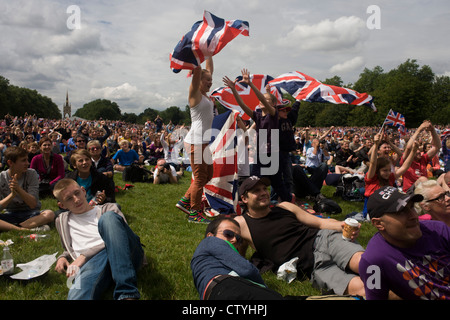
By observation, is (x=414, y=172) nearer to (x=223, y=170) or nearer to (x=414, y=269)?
(x=223, y=170)

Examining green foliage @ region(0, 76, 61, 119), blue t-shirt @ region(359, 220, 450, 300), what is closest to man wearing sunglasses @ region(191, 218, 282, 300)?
blue t-shirt @ region(359, 220, 450, 300)

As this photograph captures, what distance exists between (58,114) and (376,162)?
12335cm

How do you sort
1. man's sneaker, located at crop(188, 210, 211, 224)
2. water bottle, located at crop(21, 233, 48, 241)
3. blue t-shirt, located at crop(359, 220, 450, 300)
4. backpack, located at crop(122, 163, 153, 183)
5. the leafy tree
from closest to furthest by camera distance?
blue t-shirt, located at crop(359, 220, 450, 300) → water bottle, located at crop(21, 233, 48, 241) → man's sneaker, located at crop(188, 210, 211, 224) → backpack, located at crop(122, 163, 153, 183) → the leafy tree

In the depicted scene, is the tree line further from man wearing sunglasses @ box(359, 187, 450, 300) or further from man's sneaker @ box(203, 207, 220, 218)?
man wearing sunglasses @ box(359, 187, 450, 300)

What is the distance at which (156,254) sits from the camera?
13.5 ft

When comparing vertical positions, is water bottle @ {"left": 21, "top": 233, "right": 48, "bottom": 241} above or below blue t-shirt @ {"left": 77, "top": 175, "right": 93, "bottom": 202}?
below

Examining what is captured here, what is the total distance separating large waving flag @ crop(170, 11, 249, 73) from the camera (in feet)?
15.5

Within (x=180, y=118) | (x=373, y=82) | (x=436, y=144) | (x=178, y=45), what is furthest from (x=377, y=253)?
(x=180, y=118)

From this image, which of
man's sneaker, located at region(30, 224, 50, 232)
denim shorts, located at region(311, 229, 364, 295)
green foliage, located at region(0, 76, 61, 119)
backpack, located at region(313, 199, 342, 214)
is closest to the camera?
denim shorts, located at region(311, 229, 364, 295)

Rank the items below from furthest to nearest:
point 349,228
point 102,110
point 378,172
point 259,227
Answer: point 102,110 → point 378,172 → point 259,227 → point 349,228

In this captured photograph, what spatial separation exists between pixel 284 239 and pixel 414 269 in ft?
4.70

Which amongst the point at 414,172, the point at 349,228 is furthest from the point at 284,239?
the point at 414,172

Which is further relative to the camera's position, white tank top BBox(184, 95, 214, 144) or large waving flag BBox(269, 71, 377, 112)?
large waving flag BBox(269, 71, 377, 112)

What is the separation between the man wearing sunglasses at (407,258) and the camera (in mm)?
2273
